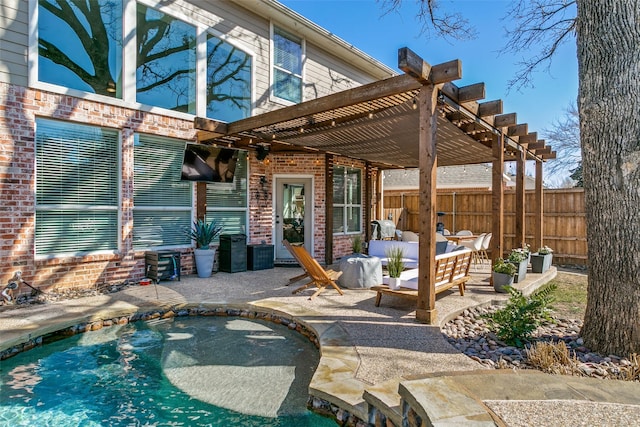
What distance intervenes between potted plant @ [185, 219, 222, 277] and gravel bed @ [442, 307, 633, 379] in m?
5.03

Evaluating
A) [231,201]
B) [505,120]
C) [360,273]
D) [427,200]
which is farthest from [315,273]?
[505,120]

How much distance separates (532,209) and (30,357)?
12.7m

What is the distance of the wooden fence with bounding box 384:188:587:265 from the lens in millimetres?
10750

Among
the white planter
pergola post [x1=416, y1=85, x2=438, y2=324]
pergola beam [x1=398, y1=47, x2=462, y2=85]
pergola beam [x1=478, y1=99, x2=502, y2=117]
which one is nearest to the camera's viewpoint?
pergola beam [x1=398, y1=47, x2=462, y2=85]

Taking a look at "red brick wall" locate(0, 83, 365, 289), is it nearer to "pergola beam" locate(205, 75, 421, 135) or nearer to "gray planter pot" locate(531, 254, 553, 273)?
"pergola beam" locate(205, 75, 421, 135)

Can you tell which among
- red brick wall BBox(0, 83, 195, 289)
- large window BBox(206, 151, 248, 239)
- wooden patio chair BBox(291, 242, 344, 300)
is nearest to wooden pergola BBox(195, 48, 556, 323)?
large window BBox(206, 151, 248, 239)

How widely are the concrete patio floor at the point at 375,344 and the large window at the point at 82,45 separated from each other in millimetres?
3687

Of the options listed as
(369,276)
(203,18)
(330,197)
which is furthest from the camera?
(330,197)

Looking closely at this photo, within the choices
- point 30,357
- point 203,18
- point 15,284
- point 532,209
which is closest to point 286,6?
point 203,18

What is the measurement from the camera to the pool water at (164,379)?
3.00 metres

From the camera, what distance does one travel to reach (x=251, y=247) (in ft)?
28.8

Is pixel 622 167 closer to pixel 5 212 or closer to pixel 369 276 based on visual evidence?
pixel 369 276

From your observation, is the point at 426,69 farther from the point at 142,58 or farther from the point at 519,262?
the point at 142,58

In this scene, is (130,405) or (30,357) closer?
(130,405)
